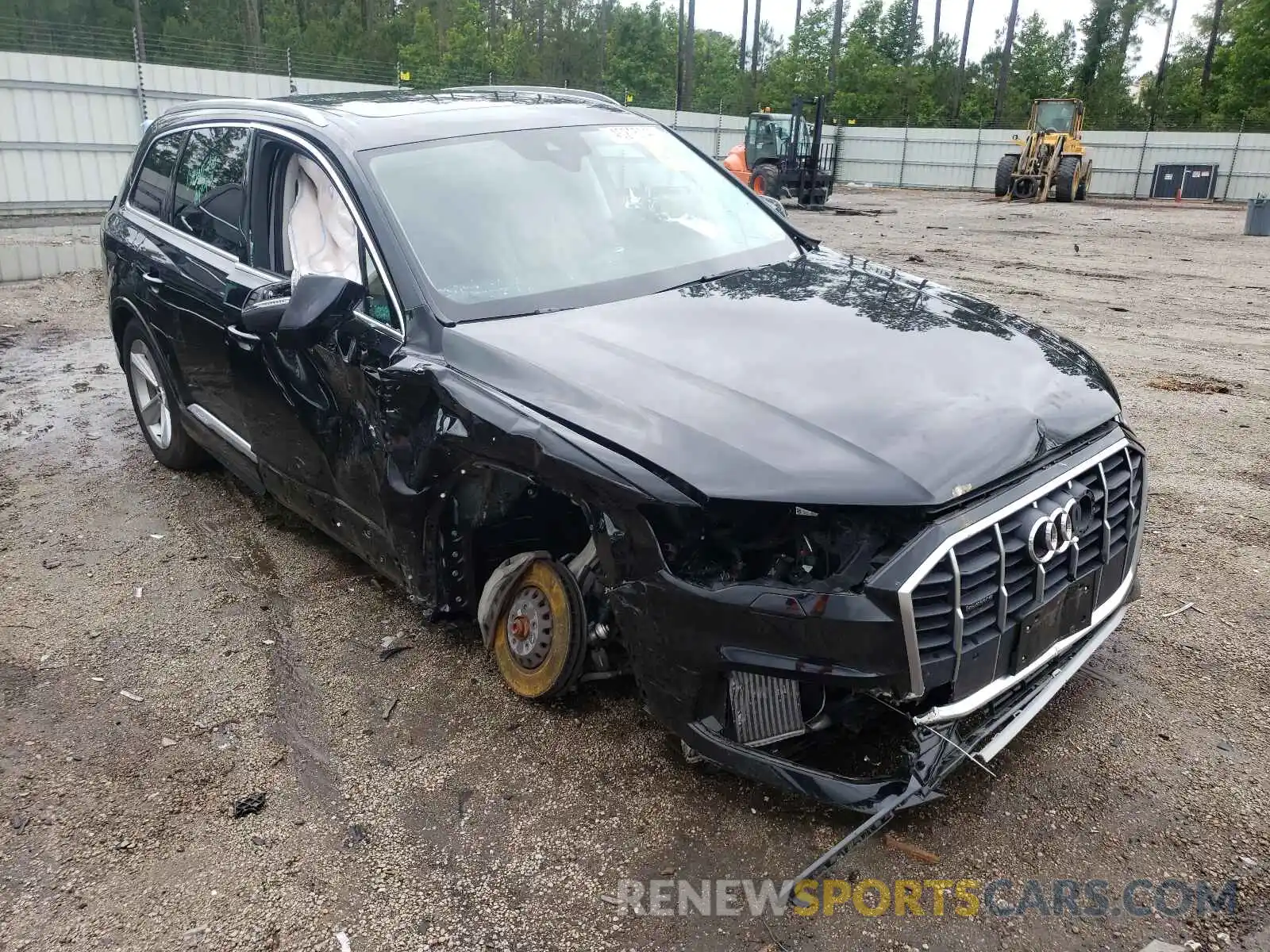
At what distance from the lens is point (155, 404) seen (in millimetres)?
5223

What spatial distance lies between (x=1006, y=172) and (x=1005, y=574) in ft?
95.6

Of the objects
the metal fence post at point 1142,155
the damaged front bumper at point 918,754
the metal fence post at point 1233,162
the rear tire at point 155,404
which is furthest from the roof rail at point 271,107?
the metal fence post at point 1233,162

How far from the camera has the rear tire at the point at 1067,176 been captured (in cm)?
2662

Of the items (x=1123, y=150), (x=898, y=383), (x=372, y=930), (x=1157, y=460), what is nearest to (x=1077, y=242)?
(x=1157, y=460)

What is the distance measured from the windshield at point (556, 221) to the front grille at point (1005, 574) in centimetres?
146

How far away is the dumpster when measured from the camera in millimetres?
18781

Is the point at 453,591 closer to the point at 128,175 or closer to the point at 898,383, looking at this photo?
the point at 898,383

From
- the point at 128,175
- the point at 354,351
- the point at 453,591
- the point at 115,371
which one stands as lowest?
the point at 115,371

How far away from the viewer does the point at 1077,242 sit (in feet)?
56.0

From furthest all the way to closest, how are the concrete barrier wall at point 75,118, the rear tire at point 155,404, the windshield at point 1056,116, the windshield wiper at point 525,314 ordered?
the windshield at point 1056,116
the concrete barrier wall at point 75,118
the rear tire at point 155,404
the windshield wiper at point 525,314

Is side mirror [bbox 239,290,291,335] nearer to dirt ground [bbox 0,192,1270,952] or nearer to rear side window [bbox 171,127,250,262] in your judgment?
rear side window [bbox 171,127,250,262]

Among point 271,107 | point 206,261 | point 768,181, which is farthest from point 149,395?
point 768,181

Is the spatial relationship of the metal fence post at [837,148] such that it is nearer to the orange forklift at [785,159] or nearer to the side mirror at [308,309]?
the orange forklift at [785,159]

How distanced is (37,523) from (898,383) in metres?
4.13
